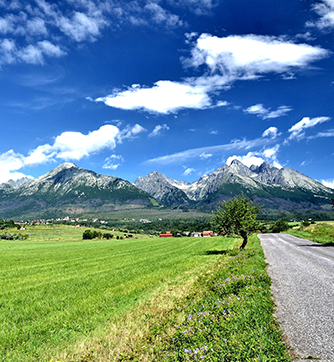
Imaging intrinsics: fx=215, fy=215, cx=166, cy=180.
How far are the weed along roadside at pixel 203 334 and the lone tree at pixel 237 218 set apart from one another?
22983mm

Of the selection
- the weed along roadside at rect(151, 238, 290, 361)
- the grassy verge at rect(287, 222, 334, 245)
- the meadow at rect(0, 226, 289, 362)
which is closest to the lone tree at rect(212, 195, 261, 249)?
the meadow at rect(0, 226, 289, 362)

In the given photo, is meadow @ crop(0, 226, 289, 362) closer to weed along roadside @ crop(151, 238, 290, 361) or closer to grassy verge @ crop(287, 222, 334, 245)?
weed along roadside @ crop(151, 238, 290, 361)

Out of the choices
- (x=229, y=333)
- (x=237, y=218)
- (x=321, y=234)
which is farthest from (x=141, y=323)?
(x=321, y=234)

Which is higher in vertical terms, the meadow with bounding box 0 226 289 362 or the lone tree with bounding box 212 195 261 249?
the lone tree with bounding box 212 195 261 249

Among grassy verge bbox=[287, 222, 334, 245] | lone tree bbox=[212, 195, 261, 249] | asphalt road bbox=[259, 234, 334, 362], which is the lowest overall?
grassy verge bbox=[287, 222, 334, 245]

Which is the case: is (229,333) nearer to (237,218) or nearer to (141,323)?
(141,323)

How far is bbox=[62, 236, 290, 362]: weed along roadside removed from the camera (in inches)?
251

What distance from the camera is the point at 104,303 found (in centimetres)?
1264

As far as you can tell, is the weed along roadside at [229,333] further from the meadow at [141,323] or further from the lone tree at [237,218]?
the lone tree at [237,218]

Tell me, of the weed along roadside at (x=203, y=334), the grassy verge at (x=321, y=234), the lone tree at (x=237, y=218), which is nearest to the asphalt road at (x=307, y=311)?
the weed along roadside at (x=203, y=334)

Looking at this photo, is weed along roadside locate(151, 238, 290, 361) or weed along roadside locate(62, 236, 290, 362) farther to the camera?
weed along roadside locate(62, 236, 290, 362)

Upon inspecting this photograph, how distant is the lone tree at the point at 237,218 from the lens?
1347 inches

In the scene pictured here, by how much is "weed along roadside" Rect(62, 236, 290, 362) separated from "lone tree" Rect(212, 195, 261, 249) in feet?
75.4

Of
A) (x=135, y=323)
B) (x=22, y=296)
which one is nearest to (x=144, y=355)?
(x=135, y=323)
